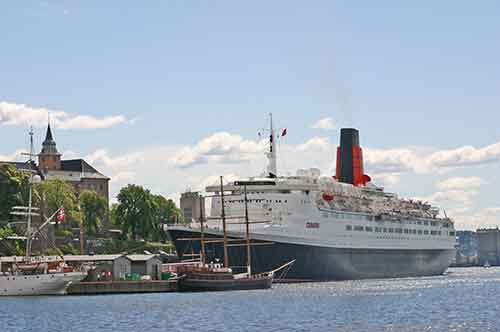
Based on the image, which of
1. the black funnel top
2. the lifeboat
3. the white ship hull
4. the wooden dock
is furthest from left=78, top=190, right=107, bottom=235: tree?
the white ship hull

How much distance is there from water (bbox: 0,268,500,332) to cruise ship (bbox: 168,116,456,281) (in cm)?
1055

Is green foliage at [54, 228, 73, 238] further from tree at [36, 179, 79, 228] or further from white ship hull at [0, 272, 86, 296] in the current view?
white ship hull at [0, 272, 86, 296]

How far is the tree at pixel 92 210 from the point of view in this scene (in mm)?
173000

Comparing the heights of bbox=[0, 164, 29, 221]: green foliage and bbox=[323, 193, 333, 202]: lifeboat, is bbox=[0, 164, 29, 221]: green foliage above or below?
above

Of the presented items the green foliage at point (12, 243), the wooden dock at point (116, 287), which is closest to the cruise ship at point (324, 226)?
the wooden dock at point (116, 287)

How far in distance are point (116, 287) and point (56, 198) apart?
67.7 meters

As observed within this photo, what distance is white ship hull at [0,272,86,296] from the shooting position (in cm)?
9462

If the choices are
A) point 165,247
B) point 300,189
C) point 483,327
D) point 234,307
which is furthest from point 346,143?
point 483,327

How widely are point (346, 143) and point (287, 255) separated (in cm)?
3226

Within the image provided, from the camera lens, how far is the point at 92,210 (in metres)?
176

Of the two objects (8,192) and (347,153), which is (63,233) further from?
(347,153)

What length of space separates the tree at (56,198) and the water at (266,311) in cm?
6581

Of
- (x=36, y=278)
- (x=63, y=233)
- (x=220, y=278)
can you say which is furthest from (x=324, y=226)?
(x=63, y=233)

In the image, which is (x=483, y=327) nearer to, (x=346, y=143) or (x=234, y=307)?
(x=234, y=307)
